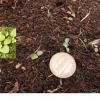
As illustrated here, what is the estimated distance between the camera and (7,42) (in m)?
1.76

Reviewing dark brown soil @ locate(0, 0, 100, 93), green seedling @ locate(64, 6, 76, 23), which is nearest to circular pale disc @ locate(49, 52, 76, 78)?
dark brown soil @ locate(0, 0, 100, 93)

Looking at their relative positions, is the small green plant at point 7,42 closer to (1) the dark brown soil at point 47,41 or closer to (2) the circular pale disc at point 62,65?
(1) the dark brown soil at point 47,41

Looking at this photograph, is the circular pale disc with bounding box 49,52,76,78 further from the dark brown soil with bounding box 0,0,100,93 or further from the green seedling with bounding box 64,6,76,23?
the green seedling with bounding box 64,6,76,23

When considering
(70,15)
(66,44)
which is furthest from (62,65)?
(70,15)

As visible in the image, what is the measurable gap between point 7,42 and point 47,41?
9.7 inches

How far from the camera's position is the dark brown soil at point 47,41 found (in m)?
1.71

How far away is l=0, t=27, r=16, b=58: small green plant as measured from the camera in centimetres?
175

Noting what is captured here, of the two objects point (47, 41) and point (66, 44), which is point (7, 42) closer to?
point (47, 41)

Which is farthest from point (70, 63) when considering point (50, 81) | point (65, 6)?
point (65, 6)

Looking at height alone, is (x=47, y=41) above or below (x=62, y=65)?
above

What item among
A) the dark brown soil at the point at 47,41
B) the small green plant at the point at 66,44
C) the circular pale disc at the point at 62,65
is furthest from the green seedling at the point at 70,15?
the circular pale disc at the point at 62,65

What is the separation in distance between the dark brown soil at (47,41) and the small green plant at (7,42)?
0.09ft

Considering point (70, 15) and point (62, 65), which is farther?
point (70, 15)

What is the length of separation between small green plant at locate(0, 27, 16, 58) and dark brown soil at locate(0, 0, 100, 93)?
3cm
